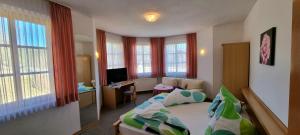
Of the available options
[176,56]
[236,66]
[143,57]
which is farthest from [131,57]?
[236,66]

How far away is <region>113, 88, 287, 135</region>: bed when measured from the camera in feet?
4.46

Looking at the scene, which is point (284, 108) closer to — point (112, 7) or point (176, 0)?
point (176, 0)

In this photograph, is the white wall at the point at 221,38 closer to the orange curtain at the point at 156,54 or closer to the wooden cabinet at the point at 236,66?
the wooden cabinet at the point at 236,66

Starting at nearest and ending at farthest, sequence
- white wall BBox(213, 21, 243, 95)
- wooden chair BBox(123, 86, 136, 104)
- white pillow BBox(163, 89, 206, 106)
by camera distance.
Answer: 1. white pillow BBox(163, 89, 206, 106)
2. white wall BBox(213, 21, 243, 95)
3. wooden chair BBox(123, 86, 136, 104)

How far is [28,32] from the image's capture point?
6.75ft

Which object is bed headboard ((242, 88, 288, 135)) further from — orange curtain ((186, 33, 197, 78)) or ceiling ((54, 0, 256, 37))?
orange curtain ((186, 33, 197, 78))

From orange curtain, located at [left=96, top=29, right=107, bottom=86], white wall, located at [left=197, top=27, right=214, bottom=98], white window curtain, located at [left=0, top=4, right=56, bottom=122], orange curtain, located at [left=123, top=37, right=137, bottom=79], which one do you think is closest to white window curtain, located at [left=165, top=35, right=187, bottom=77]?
white wall, located at [left=197, top=27, right=214, bottom=98]

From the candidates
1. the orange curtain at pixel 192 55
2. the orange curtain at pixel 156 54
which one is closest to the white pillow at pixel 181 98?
the orange curtain at pixel 192 55

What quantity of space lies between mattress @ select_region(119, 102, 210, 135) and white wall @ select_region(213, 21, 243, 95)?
1.98 m

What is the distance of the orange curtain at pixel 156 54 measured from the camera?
6289mm

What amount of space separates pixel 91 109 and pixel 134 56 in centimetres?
314

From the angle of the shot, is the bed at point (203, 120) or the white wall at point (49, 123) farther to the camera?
the white wall at point (49, 123)

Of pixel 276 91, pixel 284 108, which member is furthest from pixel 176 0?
pixel 284 108

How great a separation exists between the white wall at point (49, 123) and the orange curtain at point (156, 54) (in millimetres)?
A: 3949
